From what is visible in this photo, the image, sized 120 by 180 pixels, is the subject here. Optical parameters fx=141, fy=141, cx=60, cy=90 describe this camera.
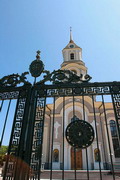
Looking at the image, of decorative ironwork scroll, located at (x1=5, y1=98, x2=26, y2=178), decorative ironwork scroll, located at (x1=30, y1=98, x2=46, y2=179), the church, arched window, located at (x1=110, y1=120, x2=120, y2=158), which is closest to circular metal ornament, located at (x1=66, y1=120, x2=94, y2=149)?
decorative ironwork scroll, located at (x1=30, y1=98, x2=46, y2=179)

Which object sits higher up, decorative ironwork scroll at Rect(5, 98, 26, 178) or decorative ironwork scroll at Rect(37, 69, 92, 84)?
decorative ironwork scroll at Rect(37, 69, 92, 84)

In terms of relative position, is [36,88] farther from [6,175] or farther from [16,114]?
[6,175]

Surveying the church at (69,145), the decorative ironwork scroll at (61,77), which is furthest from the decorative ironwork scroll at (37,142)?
the church at (69,145)

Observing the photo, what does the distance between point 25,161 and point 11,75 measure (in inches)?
111

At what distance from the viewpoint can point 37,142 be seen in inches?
145

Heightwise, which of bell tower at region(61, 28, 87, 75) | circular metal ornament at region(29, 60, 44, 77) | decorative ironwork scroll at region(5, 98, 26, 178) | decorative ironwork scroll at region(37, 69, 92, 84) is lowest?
decorative ironwork scroll at region(5, 98, 26, 178)

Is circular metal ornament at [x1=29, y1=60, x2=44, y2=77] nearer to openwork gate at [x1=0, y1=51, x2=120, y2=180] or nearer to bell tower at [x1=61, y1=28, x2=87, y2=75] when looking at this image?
openwork gate at [x1=0, y1=51, x2=120, y2=180]

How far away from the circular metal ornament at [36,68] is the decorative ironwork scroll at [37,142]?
37.3 inches

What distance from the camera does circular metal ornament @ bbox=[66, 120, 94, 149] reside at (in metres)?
3.56

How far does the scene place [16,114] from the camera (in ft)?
13.6

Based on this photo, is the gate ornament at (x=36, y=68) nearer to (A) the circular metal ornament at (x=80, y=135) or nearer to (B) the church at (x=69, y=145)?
(A) the circular metal ornament at (x=80, y=135)

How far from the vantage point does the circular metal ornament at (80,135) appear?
11.7 ft

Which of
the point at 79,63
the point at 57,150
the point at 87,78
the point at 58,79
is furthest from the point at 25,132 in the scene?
the point at 79,63

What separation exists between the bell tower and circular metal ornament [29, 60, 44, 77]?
15.4m
